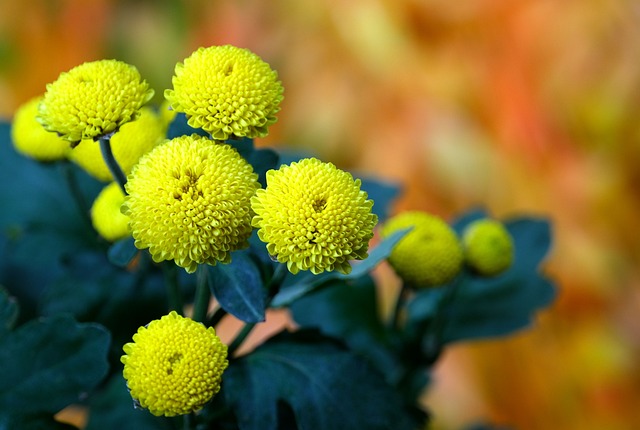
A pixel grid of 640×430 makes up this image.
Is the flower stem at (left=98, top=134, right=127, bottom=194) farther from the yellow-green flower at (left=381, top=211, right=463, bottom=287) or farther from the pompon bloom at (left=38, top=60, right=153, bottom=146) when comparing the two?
the yellow-green flower at (left=381, top=211, right=463, bottom=287)

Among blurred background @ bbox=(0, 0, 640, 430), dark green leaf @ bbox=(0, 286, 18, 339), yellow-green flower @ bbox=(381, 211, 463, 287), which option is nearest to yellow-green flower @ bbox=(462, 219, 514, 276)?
yellow-green flower @ bbox=(381, 211, 463, 287)


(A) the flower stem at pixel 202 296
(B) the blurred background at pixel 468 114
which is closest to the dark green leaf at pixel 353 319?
(A) the flower stem at pixel 202 296

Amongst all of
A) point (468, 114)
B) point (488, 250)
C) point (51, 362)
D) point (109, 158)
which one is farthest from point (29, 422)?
point (468, 114)

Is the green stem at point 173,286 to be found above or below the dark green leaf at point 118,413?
above

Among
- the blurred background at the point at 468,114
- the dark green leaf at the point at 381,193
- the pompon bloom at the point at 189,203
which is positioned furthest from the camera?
the blurred background at the point at 468,114

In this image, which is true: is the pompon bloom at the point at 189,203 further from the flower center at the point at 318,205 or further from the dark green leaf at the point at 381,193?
the dark green leaf at the point at 381,193

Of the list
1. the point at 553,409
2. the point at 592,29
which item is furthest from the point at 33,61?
the point at 553,409
